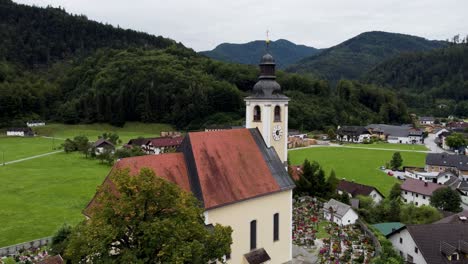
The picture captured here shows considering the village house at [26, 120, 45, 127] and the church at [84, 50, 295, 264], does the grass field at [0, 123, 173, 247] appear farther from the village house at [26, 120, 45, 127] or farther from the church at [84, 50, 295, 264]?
the village house at [26, 120, 45, 127]

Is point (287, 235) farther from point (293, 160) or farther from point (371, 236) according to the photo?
point (293, 160)

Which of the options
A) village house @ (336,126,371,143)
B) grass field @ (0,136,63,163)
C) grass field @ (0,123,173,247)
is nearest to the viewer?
grass field @ (0,123,173,247)

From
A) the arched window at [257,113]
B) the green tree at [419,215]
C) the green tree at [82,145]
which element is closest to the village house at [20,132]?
the green tree at [82,145]

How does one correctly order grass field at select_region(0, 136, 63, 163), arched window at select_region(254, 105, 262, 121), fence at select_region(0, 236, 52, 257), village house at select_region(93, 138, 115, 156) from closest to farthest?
arched window at select_region(254, 105, 262, 121) < fence at select_region(0, 236, 52, 257) < village house at select_region(93, 138, 115, 156) < grass field at select_region(0, 136, 63, 163)

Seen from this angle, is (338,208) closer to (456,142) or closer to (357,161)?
(357,161)

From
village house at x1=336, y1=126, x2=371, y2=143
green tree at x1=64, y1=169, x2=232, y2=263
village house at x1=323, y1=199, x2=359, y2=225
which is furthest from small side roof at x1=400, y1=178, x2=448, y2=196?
village house at x1=336, y1=126, x2=371, y2=143

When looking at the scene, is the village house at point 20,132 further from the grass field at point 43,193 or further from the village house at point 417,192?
the village house at point 417,192

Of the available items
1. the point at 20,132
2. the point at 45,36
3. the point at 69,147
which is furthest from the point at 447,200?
the point at 45,36
